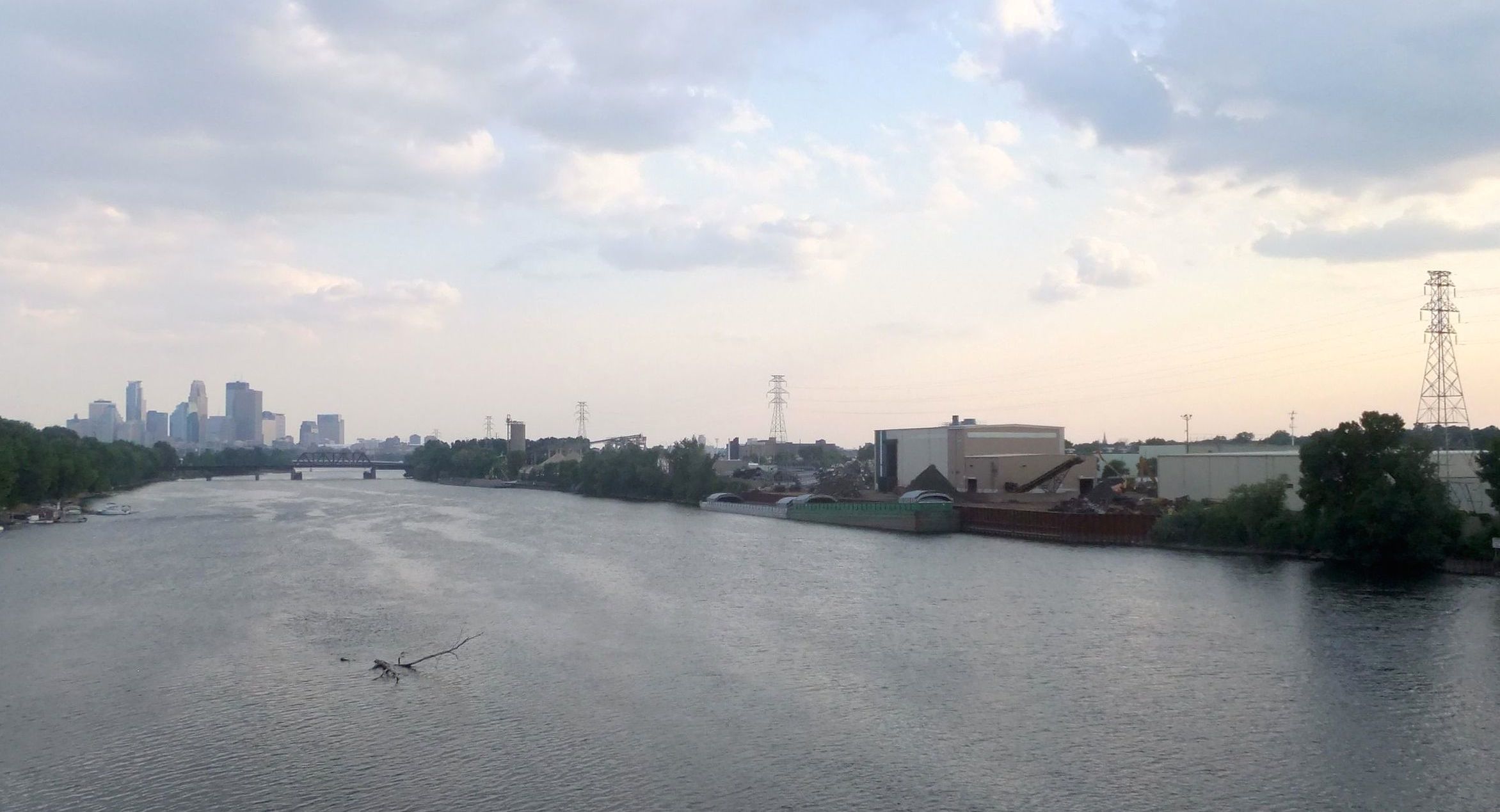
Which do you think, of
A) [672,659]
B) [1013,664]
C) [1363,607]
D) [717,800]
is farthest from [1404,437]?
[717,800]

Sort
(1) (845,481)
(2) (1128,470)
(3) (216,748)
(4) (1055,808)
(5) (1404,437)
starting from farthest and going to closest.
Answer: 1. (2) (1128,470)
2. (1) (845,481)
3. (5) (1404,437)
4. (3) (216,748)
5. (4) (1055,808)

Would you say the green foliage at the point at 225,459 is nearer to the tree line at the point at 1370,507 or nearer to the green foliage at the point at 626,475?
the green foliage at the point at 626,475

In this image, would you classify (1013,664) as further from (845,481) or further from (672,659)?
(845,481)

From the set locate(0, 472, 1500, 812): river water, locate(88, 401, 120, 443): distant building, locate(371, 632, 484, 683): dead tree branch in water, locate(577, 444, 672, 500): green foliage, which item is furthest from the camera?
locate(88, 401, 120, 443): distant building

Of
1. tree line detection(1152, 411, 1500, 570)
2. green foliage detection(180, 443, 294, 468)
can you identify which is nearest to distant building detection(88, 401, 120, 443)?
green foliage detection(180, 443, 294, 468)

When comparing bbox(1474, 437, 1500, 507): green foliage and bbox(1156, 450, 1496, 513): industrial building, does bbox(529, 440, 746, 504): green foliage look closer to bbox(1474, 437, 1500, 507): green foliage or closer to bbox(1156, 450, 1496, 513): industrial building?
bbox(1156, 450, 1496, 513): industrial building

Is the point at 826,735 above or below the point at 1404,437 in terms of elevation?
below

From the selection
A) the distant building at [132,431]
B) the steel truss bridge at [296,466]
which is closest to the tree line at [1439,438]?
the steel truss bridge at [296,466]

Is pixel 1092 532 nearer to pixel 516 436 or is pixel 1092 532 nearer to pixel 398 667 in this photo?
pixel 398 667
